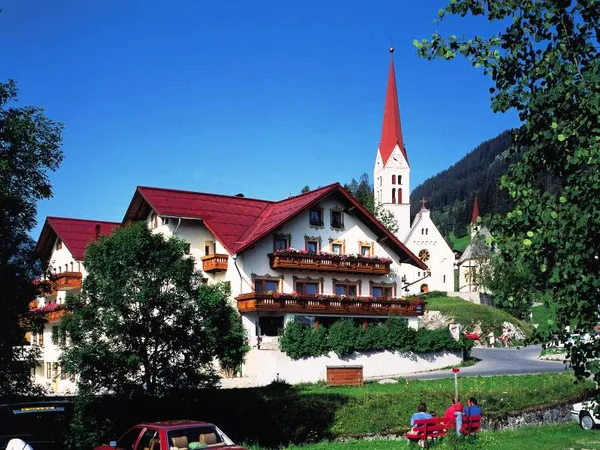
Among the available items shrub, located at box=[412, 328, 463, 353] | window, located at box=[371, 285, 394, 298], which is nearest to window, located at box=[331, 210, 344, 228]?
window, located at box=[371, 285, 394, 298]

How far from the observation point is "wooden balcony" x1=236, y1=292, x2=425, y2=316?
43875 mm

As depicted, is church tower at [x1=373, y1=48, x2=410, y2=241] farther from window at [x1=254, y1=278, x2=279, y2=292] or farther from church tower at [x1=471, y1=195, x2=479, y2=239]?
window at [x1=254, y1=278, x2=279, y2=292]

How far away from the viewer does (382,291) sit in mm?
51500

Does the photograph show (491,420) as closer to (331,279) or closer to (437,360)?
(437,360)

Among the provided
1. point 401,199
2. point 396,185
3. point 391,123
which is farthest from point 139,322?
point 401,199

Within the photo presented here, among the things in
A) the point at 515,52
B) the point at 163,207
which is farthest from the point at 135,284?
the point at 163,207

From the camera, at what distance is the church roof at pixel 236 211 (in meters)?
47.0

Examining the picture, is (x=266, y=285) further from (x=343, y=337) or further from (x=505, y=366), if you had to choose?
(x=505, y=366)

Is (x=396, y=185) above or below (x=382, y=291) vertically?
above

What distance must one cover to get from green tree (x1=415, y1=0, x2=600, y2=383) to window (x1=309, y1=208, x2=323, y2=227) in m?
38.3

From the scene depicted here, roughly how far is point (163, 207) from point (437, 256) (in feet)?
207

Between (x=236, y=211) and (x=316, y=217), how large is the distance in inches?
219

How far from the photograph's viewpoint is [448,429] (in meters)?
20.8

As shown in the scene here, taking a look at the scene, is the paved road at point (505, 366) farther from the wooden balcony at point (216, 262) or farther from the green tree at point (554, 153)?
the green tree at point (554, 153)
